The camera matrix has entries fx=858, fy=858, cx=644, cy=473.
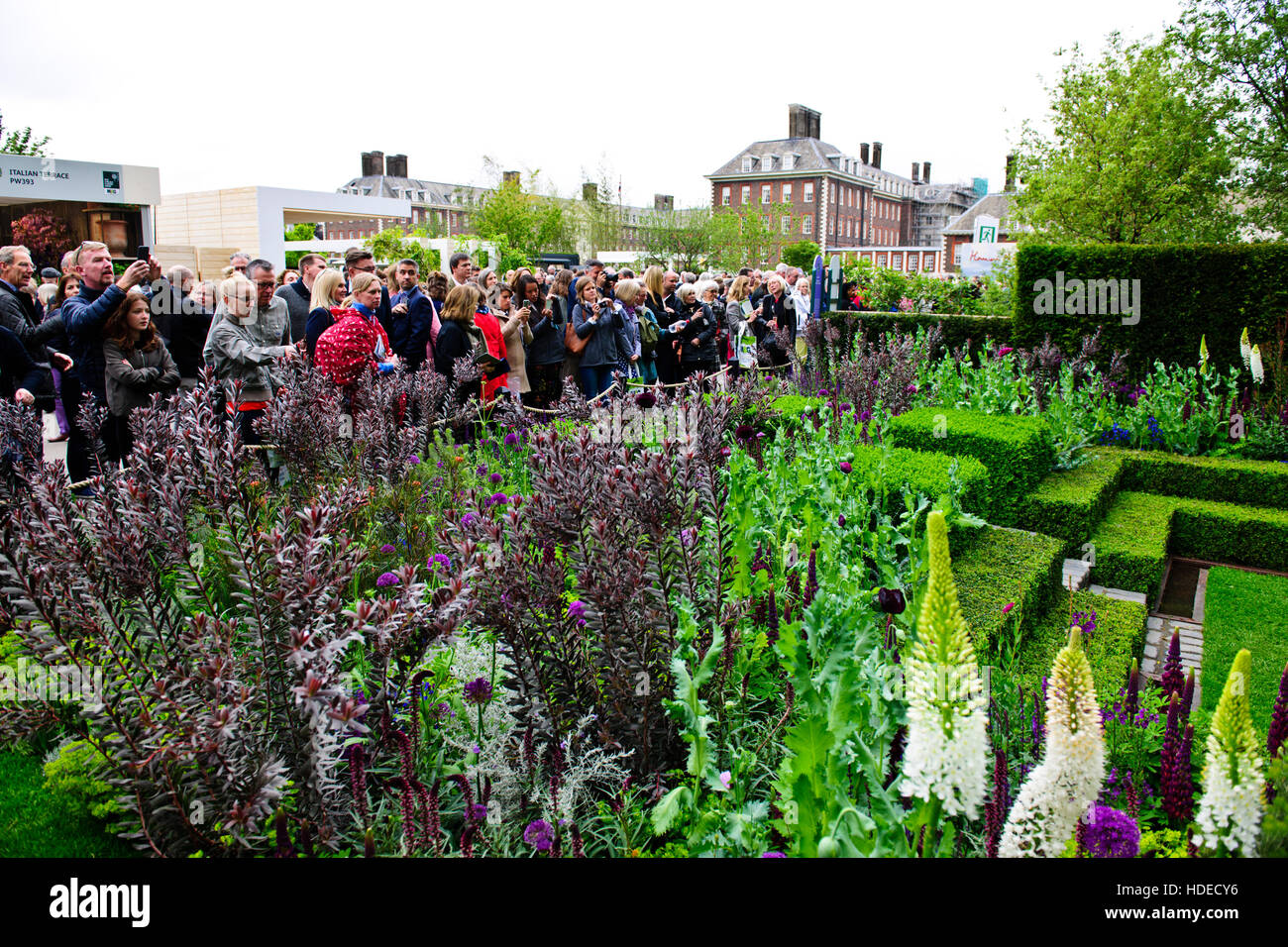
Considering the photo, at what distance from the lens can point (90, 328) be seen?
5570mm

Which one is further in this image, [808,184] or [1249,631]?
[808,184]

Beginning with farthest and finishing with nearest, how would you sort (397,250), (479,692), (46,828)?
(397,250), (479,692), (46,828)

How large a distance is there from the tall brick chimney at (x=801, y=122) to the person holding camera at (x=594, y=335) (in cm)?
7438

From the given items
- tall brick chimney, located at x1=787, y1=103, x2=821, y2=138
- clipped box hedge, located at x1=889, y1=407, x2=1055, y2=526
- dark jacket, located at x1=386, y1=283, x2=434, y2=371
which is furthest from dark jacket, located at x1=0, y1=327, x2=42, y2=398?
tall brick chimney, located at x1=787, y1=103, x2=821, y2=138

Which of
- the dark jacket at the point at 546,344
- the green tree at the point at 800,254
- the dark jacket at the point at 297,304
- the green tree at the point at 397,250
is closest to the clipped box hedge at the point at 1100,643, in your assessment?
the dark jacket at the point at 546,344

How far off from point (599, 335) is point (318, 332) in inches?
120

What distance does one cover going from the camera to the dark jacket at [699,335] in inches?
400

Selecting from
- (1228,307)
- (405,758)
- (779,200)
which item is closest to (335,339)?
(405,758)

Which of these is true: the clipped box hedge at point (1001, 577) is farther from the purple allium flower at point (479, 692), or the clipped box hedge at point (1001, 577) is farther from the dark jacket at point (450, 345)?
the dark jacket at point (450, 345)

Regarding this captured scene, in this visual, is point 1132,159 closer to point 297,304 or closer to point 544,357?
point 544,357

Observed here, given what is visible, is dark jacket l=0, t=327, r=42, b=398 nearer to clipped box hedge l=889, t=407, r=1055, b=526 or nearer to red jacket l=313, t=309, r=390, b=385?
red jacket l=313, t=309, r=390, b=385

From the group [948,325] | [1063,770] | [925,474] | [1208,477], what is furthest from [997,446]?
[948,325]
